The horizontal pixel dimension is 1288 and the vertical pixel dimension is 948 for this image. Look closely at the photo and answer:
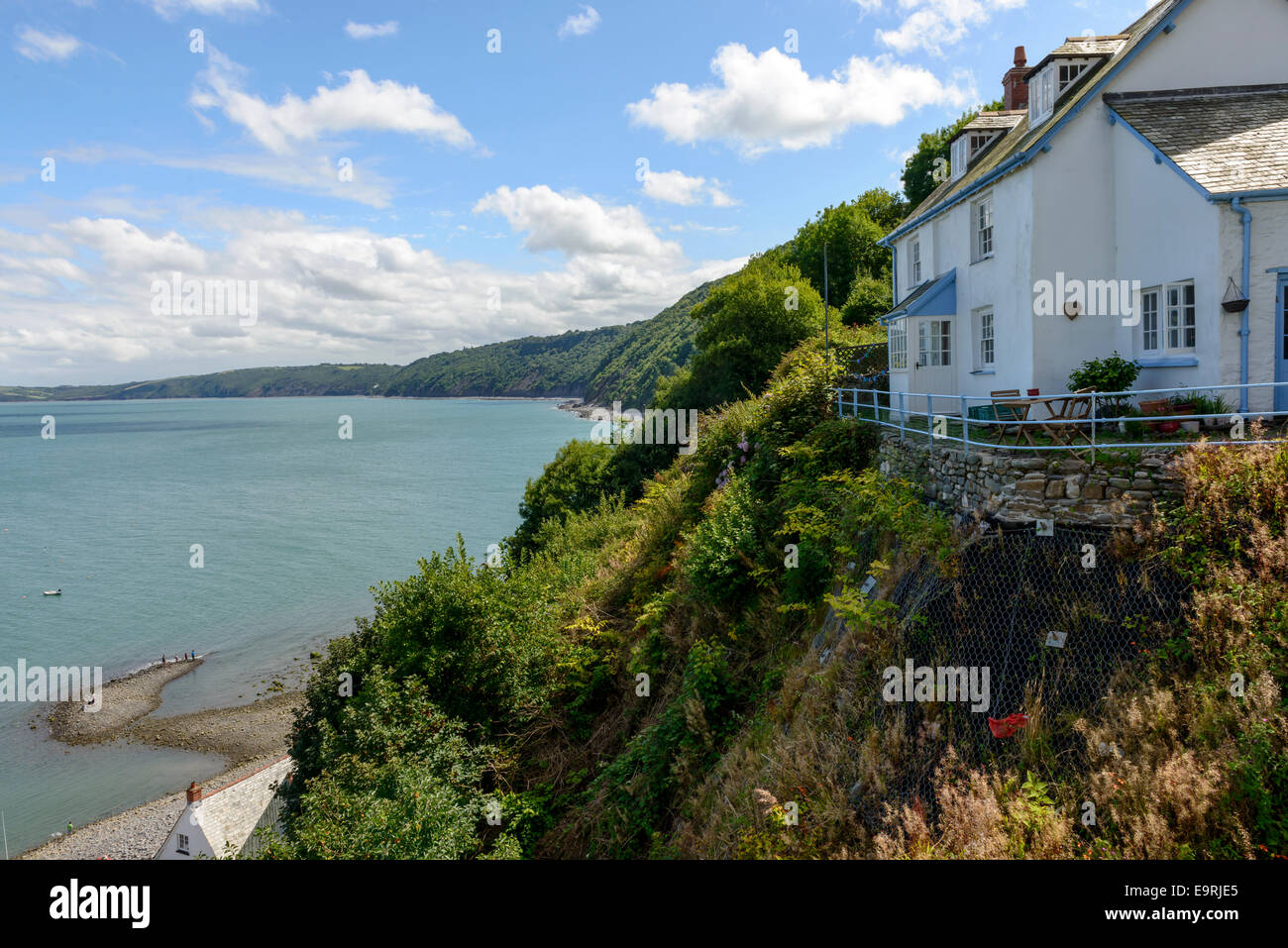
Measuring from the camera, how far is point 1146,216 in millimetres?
13484

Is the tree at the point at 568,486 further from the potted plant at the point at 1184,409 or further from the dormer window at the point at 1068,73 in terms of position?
the potted plant at the point at 1184,409

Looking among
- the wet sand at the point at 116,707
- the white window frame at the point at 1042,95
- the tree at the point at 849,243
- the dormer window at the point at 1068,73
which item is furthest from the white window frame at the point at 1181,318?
the wet sand at the point at 116,707

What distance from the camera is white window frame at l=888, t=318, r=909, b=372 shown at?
19500 mm

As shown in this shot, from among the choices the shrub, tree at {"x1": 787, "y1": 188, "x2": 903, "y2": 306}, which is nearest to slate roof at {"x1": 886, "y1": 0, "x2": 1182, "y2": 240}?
the shrub

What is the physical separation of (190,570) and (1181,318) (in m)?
67.4

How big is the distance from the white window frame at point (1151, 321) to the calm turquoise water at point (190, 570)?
3755 cm

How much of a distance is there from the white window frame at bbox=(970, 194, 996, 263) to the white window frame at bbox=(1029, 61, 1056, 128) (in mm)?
2118

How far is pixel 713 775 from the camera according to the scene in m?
12.1

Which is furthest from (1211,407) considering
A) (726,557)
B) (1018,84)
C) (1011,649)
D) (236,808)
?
(236,808)

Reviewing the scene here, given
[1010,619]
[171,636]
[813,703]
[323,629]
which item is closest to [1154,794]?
[1010,619]

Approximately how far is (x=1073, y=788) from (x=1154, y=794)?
32.2 inches

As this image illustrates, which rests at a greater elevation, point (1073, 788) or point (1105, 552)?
point (1105, 552)

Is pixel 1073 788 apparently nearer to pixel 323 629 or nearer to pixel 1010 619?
pixel 1010 619
